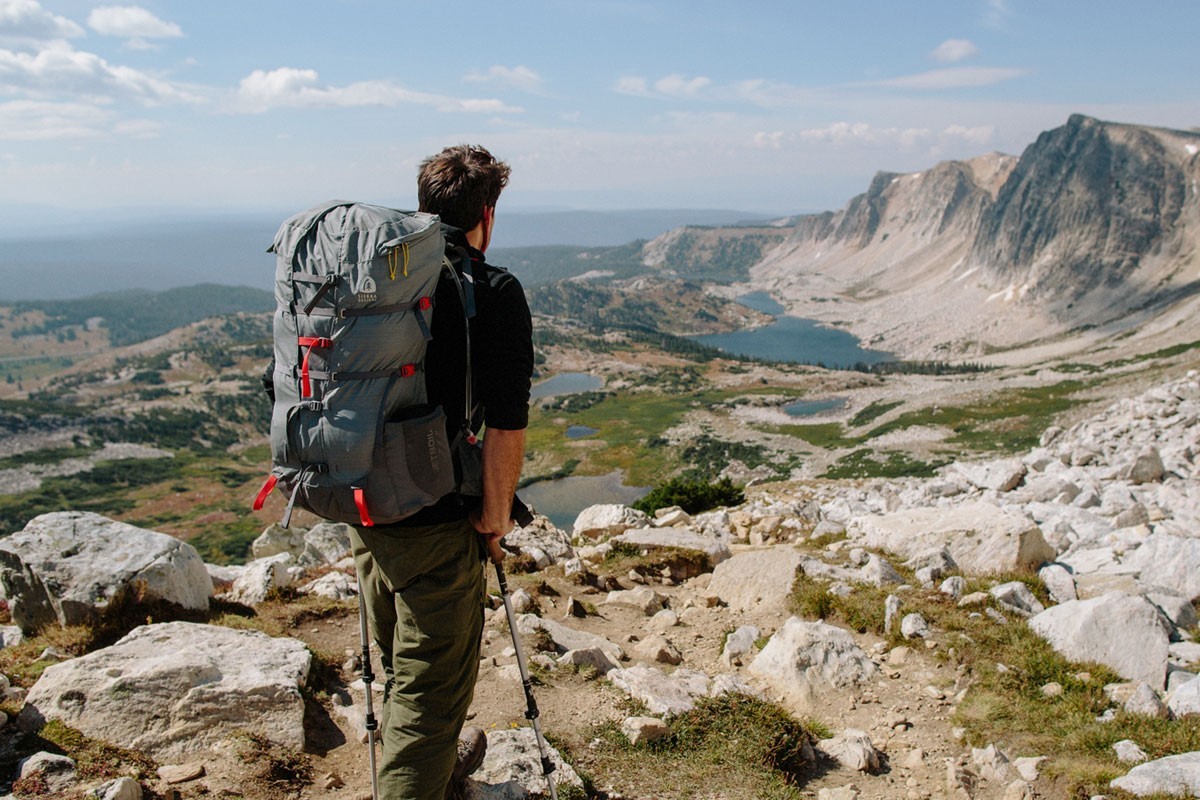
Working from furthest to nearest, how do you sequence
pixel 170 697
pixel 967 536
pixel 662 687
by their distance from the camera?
pixel 967 536 → pixel 662 687 → pixel 170 697

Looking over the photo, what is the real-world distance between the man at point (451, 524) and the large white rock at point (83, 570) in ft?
16.7

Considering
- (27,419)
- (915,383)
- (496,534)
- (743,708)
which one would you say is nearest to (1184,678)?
(743,708)

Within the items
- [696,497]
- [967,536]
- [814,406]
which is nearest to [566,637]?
[967,536]

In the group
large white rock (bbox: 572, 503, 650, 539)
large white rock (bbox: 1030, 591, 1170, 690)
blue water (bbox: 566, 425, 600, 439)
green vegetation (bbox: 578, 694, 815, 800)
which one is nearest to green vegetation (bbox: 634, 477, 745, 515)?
large white rock (bbox: 572, 503, 650, 539)

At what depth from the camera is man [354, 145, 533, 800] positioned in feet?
12.2

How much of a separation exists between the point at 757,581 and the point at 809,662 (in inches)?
97.5

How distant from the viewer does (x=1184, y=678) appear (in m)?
6.67

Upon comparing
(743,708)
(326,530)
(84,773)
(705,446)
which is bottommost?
(705,446)

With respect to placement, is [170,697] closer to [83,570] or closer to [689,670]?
[83,570]

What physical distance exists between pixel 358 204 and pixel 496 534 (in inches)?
77.7

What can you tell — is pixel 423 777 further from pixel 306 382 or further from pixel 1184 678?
pixel 1184 678

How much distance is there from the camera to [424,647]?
12.5 ft

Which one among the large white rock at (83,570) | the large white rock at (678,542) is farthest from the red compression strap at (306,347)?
the large white rock at (678,542)

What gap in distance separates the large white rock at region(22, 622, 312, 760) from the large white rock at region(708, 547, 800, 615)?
589 centimetres
